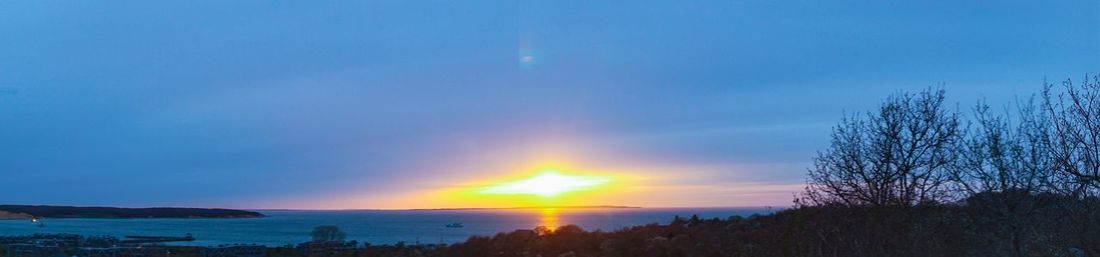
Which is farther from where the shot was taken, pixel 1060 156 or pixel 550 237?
pixel 550 237

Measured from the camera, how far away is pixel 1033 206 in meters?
12.2

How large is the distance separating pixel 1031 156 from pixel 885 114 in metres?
2.12

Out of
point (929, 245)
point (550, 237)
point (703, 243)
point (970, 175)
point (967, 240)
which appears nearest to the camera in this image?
point (929, 245)

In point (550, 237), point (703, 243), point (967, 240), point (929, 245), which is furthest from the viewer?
point (550, 237)

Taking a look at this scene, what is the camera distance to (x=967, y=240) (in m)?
12.1

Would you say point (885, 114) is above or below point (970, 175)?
above

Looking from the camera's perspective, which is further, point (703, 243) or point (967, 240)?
point (703, 243)

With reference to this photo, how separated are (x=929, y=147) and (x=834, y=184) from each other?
1.69m

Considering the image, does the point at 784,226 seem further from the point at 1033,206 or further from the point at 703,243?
the point at 703,243

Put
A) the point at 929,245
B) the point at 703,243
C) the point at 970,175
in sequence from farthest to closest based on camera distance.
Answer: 1. the point at 703,243
2. the point at 970,175
3. the point at 929,245

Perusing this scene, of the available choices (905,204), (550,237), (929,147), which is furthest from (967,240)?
(550,237)

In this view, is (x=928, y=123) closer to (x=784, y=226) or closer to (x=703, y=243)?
(x=784, y=226)

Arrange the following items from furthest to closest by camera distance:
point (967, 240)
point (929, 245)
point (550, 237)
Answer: point (550, 237)
point (967, 240)
point (929, 245)

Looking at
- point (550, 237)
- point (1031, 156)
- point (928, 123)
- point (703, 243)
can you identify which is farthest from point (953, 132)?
point (550, 237)
